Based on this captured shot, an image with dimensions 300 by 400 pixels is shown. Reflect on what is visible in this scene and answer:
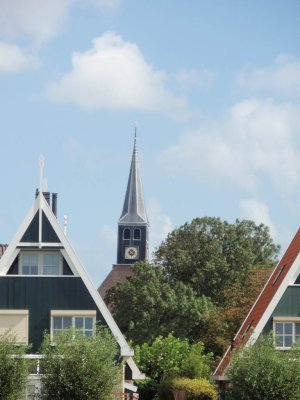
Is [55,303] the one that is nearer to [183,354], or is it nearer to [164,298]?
[183,354]

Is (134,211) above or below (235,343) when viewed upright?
above

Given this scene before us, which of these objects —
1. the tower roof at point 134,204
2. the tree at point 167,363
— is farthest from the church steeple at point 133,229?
the tree at point 167,363

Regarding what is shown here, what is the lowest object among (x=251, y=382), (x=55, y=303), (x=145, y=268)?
(x=251, y=382)

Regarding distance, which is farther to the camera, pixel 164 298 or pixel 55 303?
pixel 164 298

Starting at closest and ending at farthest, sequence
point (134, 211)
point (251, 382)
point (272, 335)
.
→ 1. point (251, 382)
2. point (272, 335)
3. point (134, 211)

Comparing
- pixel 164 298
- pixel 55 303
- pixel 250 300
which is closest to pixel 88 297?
pixel 55 303

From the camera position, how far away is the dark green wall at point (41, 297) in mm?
47688

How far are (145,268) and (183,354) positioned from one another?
2636cm

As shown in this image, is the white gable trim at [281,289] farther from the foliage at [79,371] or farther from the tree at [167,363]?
the tree at [167,363]

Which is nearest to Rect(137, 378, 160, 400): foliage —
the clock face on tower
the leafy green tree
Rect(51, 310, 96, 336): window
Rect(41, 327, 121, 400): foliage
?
Rect(51, 310, 96, 336): window

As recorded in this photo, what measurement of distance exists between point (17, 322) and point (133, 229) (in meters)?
132

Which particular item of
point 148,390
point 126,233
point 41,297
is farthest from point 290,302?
point 126,233

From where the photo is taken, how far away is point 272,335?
149 ft

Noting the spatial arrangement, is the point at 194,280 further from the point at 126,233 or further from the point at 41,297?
the point at 126,233
